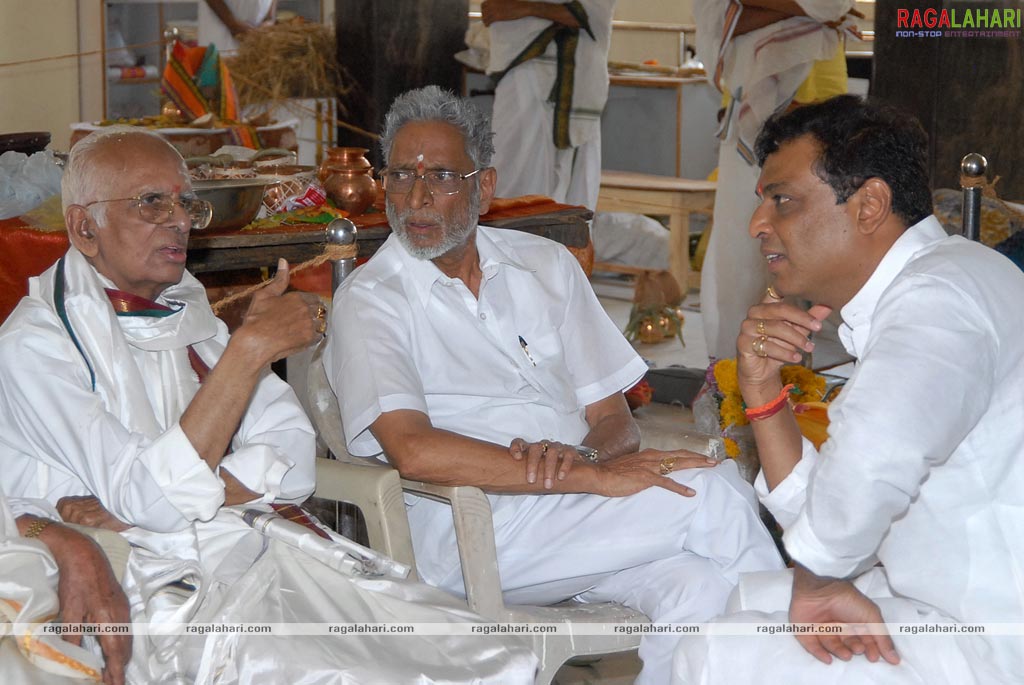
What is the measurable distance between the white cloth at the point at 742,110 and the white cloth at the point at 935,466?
3.81 m

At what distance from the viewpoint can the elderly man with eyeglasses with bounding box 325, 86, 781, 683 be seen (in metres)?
2.70

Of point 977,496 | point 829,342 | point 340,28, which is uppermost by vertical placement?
point 340,28

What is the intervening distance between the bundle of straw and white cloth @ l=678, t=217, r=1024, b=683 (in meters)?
5.86

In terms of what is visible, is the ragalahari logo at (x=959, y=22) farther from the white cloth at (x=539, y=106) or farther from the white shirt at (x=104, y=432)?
the white shirt at (x=104, y=432)

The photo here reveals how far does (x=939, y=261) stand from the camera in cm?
186

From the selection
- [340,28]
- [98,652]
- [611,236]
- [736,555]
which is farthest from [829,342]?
[98,652]

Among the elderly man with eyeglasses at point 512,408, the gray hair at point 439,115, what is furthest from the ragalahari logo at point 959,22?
the gray hair at point 439,115

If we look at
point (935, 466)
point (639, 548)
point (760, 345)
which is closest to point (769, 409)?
point (760, 345)

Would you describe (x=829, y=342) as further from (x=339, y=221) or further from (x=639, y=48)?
(x=639, y=48)

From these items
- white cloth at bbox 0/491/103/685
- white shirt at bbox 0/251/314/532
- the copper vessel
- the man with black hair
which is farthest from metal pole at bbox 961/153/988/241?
white cloth at bbox 0/491/103/685

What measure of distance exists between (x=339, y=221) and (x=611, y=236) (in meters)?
5.69

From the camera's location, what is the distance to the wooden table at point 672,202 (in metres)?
8.23

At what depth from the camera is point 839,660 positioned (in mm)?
1875

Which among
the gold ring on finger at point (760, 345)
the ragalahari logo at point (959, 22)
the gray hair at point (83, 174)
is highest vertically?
the ragalahari logo at point (959, 22)
